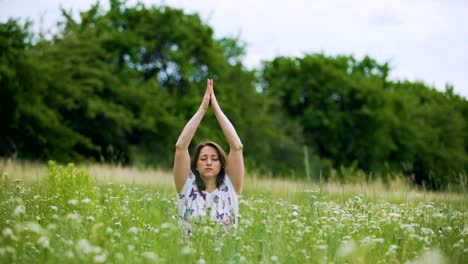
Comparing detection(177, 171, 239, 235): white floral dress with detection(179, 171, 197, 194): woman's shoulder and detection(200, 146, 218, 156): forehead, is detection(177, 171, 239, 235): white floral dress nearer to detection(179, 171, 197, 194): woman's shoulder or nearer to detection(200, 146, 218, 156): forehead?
detection(179, 171, 197, 194): woman's shoulder

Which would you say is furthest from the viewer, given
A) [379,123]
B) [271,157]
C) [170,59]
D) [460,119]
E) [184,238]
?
[460,119]

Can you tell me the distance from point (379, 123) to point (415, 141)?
128 inches

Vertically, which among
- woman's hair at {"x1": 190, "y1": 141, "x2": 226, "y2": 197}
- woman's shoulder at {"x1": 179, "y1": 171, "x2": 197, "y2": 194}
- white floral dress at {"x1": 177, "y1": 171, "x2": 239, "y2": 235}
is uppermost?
woman's hair at {"x1": 190, "y1": 141, "x2": 226, "y2": 197}

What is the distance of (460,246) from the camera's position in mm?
5602

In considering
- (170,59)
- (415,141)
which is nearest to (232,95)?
(170,59)

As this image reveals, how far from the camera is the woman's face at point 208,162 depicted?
611 centimetres

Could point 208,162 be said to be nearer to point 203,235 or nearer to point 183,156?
point 183,156

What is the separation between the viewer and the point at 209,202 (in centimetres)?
603

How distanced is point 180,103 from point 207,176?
79.2 ft

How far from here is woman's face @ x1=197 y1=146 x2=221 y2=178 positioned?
6.11 meters

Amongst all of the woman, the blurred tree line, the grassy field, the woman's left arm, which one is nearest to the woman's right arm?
the woman

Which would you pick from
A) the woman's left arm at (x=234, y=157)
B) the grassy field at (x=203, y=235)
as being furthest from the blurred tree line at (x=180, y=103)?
the woman's left arm at (x=234, y=157)

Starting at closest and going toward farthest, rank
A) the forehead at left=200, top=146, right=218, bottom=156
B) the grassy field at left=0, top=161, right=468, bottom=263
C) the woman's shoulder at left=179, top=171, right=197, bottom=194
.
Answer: the grassy field at left=0, top=161, right=468, bottom=263, the woman's shoulder at left=179, top=171, right=197, bottom=194, the forehead at left=200, top=146, right=218, bottom=156

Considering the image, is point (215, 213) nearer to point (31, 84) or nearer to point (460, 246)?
point (460, 246)
